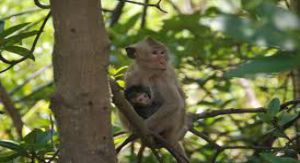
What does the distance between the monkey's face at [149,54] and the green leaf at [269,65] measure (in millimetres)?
2930

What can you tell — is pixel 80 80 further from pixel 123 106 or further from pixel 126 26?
pixel 126 26

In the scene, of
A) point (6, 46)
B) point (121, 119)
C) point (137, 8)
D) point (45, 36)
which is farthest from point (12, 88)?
point (6, 46)

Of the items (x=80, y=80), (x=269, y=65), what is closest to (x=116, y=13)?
(x=80, y=80)

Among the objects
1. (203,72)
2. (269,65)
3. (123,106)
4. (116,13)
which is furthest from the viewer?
(203,72)

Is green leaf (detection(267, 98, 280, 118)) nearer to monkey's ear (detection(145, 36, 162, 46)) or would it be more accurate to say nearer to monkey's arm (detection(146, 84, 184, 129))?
monkey's arm (detection(146, 84, 184, 129))

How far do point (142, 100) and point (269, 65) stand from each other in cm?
273

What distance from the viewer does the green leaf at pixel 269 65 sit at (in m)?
0.76

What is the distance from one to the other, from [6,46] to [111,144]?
1.85ft

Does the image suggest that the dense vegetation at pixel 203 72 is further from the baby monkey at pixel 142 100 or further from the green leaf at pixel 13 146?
the baby monkey at pixel 142 100

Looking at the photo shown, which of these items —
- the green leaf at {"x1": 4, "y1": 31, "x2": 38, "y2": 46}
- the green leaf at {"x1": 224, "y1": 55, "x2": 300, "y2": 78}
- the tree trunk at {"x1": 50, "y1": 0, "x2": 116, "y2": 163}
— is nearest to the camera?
the green leaf at {"x1": 224, "y1": 55, "x2": 300, "y2": 78}

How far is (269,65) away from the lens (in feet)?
2.58

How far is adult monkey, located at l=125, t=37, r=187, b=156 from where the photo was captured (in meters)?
3.56

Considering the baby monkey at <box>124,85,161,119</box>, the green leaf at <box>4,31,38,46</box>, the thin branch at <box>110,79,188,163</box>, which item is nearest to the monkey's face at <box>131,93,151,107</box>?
the baby monkey at <box>124,85,161,119</box>

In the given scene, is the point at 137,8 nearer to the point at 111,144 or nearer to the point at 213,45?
the point at 213,45
